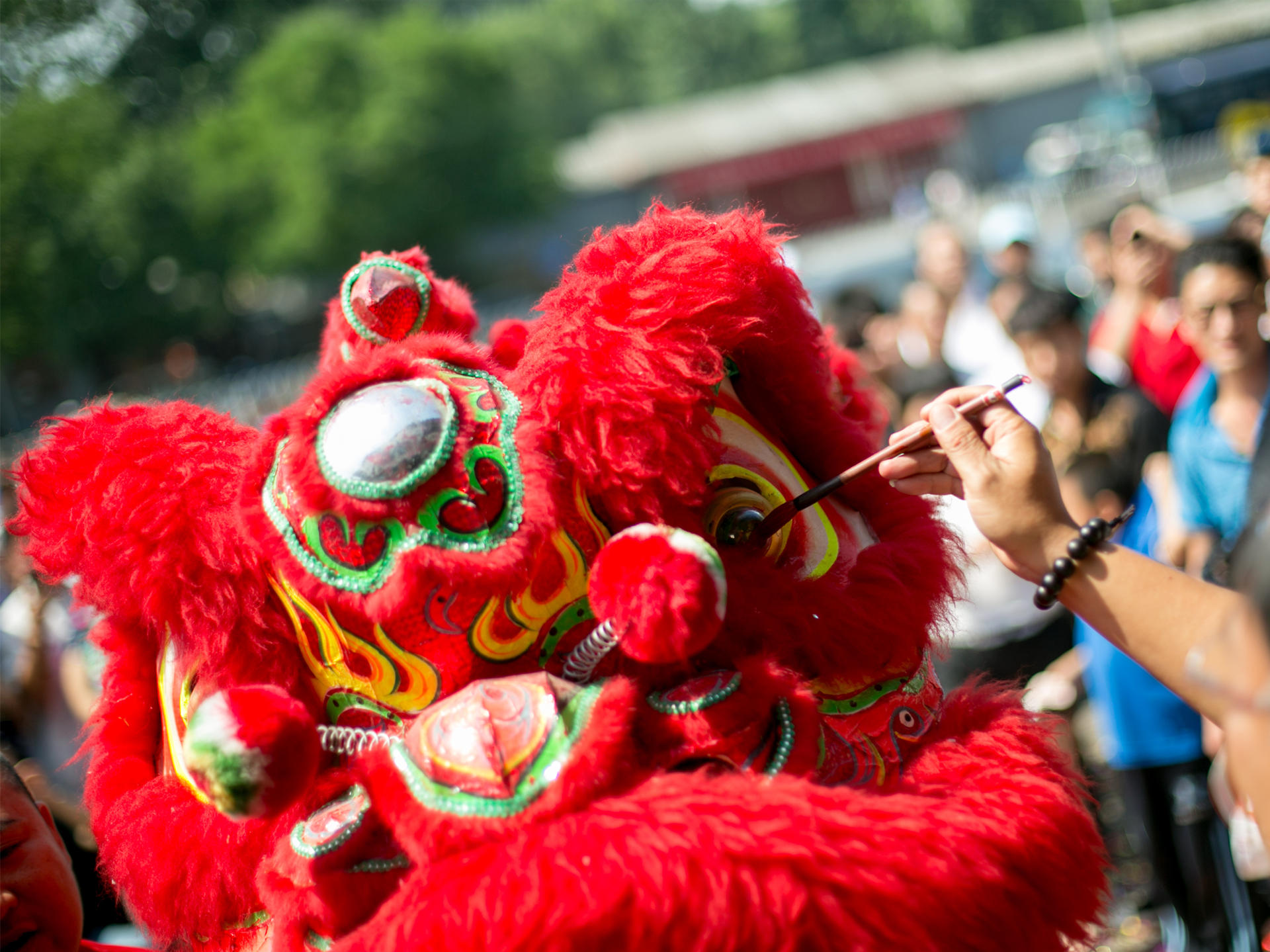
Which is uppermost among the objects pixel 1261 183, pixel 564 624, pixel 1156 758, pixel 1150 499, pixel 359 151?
pixel 359 151

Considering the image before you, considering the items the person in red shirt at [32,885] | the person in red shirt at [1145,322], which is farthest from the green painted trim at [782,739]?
the person in red shirt at [1145,322]

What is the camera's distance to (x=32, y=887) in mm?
1354

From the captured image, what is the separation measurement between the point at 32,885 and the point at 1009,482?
1.29m

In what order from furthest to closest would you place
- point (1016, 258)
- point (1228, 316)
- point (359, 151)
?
point (359, 151) < point (1016, 258) < point (1228, 316)

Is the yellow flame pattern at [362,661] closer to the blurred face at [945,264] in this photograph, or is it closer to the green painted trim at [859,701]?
the green painted trim at [859,701]

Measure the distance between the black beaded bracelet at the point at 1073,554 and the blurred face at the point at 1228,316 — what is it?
78.0 inches

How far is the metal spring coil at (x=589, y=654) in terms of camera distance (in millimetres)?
1194

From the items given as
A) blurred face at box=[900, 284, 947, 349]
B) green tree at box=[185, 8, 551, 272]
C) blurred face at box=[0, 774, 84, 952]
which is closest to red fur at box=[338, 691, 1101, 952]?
blurred face at box=[0, 774, 84, 952]

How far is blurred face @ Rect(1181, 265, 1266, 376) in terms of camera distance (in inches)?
113

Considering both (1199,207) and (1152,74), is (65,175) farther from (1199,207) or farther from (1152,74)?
(1152,74)

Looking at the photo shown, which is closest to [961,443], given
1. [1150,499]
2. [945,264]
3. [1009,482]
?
[1009,482]

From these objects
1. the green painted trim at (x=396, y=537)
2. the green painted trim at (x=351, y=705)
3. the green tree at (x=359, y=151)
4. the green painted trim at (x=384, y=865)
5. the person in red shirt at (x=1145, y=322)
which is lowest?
the person in red shirt at (x=1145, y=322)

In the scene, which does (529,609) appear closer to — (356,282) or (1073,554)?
(356,282)

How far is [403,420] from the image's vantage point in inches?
46.3
